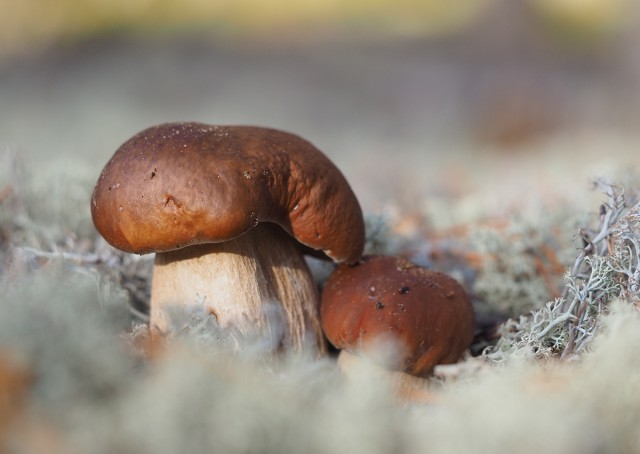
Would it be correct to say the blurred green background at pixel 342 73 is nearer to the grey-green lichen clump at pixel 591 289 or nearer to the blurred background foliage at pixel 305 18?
the blurred background foliage at pixel 305 18

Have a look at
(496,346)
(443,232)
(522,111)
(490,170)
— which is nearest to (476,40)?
(522,111)

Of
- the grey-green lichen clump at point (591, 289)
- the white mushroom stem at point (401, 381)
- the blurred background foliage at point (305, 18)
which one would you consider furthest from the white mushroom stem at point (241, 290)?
the blurred background foliage at point (305, 18)

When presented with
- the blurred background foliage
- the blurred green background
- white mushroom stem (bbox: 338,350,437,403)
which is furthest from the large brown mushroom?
the blurred background foliage

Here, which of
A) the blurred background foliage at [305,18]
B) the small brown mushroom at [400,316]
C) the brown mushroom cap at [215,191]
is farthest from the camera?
the blurred background foliage at [305,18]

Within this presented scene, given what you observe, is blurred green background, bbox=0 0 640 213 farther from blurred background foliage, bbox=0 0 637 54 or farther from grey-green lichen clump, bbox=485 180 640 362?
grey-green lichen clump, bbox=485 180 640 362

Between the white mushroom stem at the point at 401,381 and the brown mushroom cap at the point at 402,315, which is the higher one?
the brown mushroom cap at the point at 402,315

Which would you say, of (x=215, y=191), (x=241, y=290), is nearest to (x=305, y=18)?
(x=241, y=290)

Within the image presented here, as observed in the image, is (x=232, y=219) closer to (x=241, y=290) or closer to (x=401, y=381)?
(x=241, y=290)

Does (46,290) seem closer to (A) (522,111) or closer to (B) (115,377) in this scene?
(B) (115,377)
